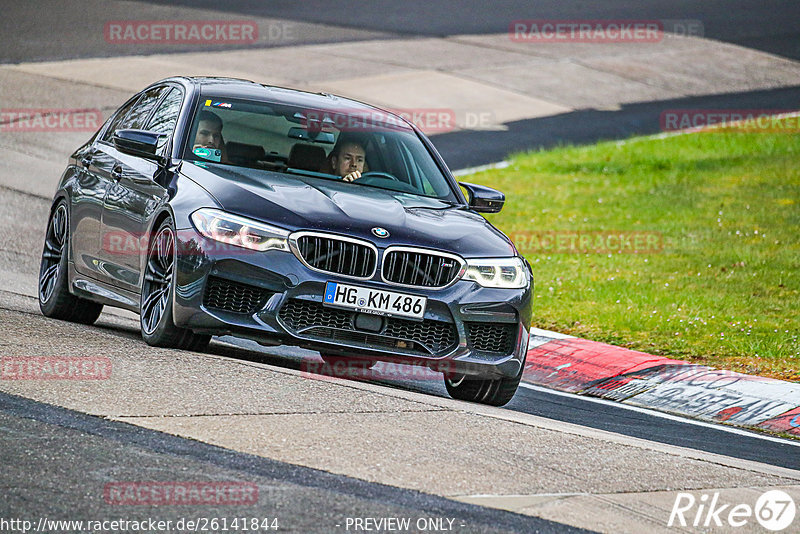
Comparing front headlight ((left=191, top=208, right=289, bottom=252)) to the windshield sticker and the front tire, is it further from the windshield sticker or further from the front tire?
the windshield sticker

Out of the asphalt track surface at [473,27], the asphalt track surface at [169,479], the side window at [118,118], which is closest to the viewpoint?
the asphalt track surface at [169,479]

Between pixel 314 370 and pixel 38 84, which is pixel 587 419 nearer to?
pixel 314 370

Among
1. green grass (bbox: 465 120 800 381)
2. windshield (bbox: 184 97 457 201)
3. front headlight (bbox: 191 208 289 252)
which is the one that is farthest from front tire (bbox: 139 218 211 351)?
green grass (bbox: 465 120 800 381)

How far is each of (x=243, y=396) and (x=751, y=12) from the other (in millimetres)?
32519

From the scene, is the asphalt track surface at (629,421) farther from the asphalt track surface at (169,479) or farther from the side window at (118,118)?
the asphalt track surface at (169,479)

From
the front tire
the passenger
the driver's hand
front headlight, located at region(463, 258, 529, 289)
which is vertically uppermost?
the passenger

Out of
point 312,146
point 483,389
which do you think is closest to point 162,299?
point 312,146

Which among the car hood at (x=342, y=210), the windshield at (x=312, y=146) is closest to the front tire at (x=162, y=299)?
the car hood at (x=342, y=210)

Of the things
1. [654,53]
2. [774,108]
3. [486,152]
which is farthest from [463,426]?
[654,53]

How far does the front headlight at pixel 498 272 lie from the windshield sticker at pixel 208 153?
1.82 m

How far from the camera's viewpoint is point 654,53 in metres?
31.0

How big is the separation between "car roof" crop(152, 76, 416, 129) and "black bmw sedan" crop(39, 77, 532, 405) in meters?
0.02

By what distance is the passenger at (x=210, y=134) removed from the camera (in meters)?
8.45

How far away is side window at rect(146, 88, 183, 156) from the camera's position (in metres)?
8.58
